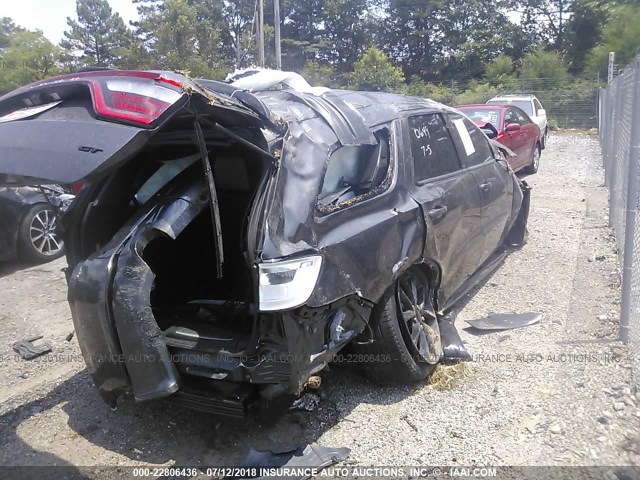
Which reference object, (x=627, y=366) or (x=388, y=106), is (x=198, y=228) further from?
(x=627, y=366)

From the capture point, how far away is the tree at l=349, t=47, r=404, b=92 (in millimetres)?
37844

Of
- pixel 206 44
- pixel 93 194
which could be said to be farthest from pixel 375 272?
pixel 206 44

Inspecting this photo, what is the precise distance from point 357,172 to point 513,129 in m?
7.57

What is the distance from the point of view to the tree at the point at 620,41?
1273 inches

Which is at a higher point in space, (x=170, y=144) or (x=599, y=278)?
(x=170, y=144)

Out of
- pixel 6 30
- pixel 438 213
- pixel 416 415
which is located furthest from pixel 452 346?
pixel 6 30

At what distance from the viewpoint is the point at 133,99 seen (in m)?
2.58

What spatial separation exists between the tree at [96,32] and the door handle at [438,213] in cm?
5892

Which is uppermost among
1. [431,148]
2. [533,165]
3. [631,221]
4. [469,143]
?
[431,148]

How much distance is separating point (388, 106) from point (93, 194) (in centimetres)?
205

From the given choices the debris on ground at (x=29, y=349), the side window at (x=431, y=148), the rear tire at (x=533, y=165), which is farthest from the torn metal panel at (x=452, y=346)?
the rear tire at (x=533, y=165)

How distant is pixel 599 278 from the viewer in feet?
18.4

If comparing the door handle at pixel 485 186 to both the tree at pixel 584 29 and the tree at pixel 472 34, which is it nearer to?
the tree at pixel 584 29

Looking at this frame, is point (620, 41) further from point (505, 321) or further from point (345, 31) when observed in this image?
point (505, 321)
